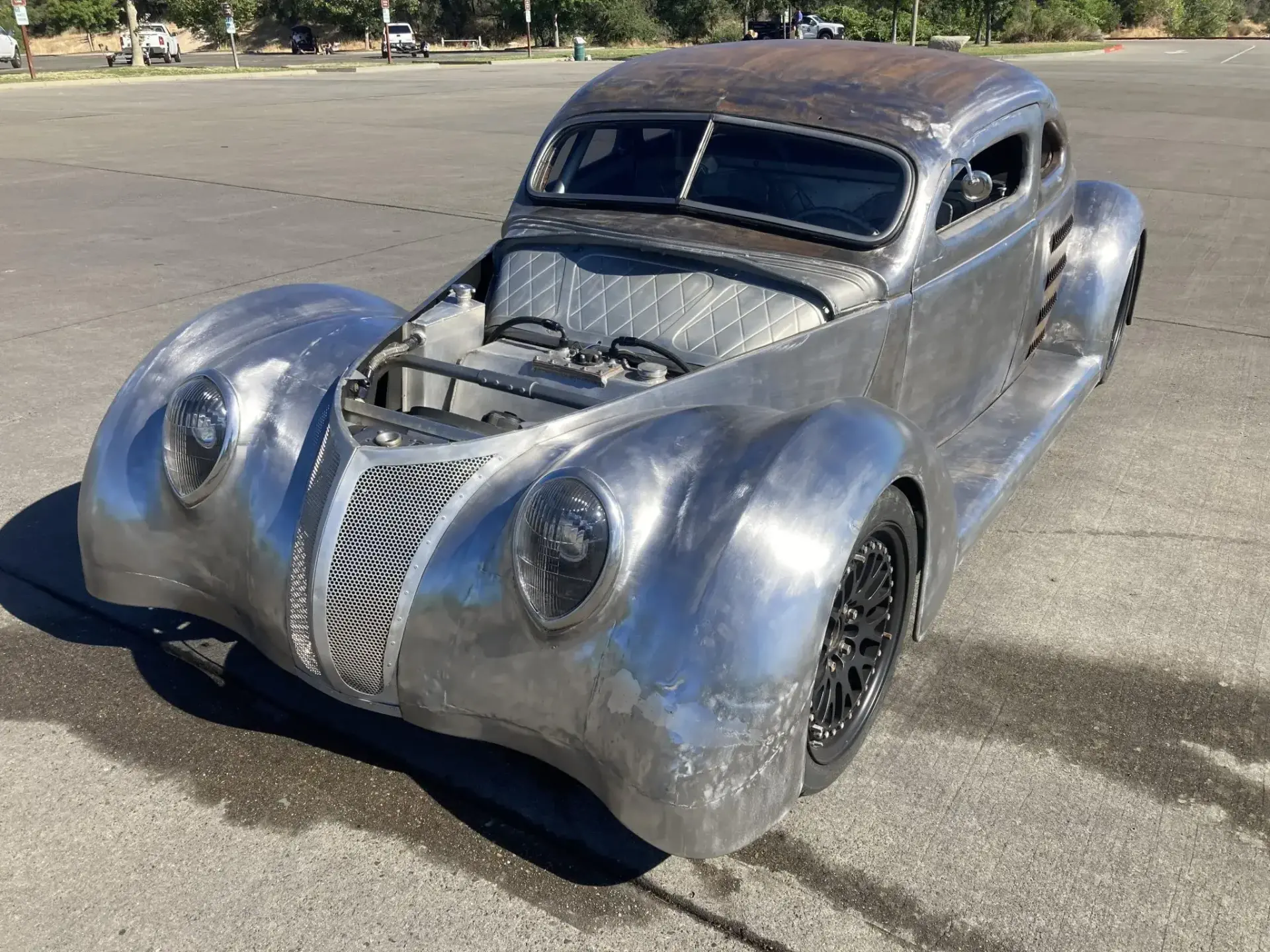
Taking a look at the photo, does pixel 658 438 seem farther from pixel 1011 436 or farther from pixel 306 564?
pixel 1011 436

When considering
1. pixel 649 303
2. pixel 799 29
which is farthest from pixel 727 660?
pixel 799 29

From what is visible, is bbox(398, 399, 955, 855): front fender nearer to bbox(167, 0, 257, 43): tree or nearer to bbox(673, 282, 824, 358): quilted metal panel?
bbox(673, 282, 824, 358): quilted metal panel

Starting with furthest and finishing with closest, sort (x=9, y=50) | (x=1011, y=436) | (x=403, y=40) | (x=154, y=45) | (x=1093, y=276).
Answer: (x=403, y=40)
(x=154, y=45)
(x=9, y=50)
(x=1093, y=276)
(x=1011, y=436)

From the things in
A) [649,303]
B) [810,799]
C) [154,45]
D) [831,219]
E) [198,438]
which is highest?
[154,45]

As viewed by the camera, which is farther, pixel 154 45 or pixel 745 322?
pixel 154 45

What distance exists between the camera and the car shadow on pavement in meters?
2.90

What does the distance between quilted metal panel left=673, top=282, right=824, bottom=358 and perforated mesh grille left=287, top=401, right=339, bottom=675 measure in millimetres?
1234

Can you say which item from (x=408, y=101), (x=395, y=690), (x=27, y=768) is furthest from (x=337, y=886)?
(x=408, y=101)

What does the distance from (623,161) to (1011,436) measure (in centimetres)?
190

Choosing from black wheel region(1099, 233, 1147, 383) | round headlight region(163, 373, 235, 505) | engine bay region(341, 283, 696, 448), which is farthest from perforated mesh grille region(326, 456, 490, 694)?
black wheel region(1099, 233, 1147, 383)

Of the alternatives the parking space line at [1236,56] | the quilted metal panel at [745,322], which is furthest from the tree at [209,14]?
the quilted metal panel at [745,322]

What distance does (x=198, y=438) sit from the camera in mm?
3223

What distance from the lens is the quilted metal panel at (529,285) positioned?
3.93 metres

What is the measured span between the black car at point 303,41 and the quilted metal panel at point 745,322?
191 feet
